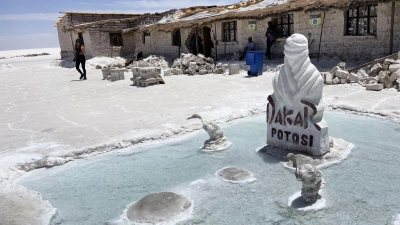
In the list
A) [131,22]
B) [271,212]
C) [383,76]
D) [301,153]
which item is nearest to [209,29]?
→ [131,22]

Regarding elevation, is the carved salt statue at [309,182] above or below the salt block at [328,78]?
below

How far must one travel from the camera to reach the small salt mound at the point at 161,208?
3479 millimetres

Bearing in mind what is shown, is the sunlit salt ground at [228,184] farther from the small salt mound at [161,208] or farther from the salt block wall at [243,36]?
Result: the salt block wall at [243,36]

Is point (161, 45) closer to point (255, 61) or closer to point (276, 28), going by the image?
point (276, 28)

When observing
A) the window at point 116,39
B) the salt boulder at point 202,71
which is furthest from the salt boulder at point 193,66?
the window at point 116,39

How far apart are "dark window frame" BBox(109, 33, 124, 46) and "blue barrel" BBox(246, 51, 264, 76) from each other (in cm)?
1471

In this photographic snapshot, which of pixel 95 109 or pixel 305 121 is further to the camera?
pixel 95 109

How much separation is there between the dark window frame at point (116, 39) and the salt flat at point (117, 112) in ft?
44.3

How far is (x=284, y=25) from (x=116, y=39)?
14.2 meters

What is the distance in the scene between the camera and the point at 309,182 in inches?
140

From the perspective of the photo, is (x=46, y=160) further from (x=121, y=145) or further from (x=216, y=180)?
(x=216, y=180)

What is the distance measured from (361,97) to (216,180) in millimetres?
5447

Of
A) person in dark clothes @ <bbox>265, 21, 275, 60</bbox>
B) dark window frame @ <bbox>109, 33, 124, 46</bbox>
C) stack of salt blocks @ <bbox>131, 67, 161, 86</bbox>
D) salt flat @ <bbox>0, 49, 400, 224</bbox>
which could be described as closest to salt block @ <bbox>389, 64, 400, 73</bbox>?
salt flat @ <bbox>0, 49, 400, 224</bbox>

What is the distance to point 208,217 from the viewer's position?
3488 millimetres
